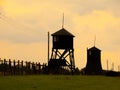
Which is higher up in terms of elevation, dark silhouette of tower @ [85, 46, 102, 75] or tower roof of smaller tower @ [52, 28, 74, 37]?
tower roof of smaller tower @ [52, 28, 74, 37]

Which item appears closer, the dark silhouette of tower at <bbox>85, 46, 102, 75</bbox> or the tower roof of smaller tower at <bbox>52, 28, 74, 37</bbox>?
the tower roof of smaller tower at <bbox>52, 28, 74, 37</bbox>

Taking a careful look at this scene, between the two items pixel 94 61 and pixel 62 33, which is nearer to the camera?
pixel 62 33

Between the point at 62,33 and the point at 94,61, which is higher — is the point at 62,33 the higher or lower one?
the higher one

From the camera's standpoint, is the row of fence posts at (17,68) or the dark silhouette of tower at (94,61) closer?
the row of fence posts at (17,68)

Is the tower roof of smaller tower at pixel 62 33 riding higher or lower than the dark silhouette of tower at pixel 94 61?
higher

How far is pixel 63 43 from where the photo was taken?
7719 cm

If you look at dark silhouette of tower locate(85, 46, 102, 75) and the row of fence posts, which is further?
dark silhouette of tower locate(85, 46, 102, 75)

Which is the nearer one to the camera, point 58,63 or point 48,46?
point 58,63

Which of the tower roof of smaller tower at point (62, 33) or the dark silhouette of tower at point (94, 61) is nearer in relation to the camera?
the tower roof of smaller tower at point (62, 33)

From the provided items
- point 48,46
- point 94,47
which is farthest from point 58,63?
point 94,47
